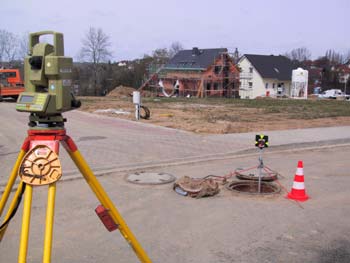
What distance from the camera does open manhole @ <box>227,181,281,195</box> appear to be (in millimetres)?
6810

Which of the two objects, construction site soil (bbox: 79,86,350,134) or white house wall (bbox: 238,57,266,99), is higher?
white house wall (bbox: 238,57,266,99)

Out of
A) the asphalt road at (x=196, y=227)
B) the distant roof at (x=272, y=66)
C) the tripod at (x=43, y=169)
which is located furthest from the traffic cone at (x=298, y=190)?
the distant roof at (x=272, y=66)

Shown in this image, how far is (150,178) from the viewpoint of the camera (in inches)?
293

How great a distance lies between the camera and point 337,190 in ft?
22.8

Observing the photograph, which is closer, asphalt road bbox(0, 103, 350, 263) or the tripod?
the tripod

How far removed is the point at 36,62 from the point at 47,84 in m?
0.15

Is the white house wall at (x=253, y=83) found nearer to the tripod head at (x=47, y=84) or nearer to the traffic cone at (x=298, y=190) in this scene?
the traffic cone at (x=298, y=190)

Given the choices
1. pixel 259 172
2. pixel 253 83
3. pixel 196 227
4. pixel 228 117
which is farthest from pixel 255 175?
pixel 253 83

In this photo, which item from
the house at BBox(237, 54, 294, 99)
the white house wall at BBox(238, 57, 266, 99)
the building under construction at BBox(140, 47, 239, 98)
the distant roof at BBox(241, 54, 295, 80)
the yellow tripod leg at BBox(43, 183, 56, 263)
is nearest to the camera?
the yellow tripod leg at BBox(43, 183, 56, 263)

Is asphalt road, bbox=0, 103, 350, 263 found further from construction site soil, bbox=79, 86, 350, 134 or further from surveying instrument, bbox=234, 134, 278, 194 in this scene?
construction site soil, bbox=79, 86, 350, 134

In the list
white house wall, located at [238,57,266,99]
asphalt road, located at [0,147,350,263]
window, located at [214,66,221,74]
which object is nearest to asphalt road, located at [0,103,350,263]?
asphalt road, located at [0,147,350,263]

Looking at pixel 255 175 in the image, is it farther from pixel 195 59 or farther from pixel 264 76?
pixel 264 76

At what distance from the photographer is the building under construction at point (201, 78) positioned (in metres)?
57.6

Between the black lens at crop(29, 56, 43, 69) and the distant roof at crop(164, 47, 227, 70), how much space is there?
5700cm
